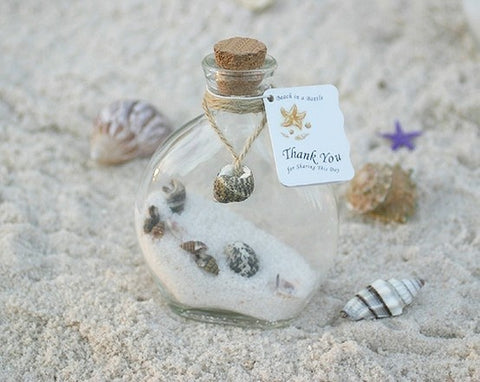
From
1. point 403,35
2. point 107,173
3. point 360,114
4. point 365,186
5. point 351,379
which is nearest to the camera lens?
point 351,379

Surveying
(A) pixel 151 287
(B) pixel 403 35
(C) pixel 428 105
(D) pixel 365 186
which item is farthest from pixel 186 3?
(A) pixel 151 287

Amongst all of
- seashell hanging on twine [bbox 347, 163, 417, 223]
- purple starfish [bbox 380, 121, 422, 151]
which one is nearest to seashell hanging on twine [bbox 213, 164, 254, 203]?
seashell hanging on twine [bbox 347, 163, 417, 223]

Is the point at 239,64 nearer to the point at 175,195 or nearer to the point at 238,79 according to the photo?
the point at 238,79

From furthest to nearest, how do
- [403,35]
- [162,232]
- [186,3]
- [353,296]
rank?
[186,3]
[403,35]
[353,296]
[162,232]

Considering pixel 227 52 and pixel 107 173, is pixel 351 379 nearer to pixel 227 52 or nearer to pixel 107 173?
pixel 227 52

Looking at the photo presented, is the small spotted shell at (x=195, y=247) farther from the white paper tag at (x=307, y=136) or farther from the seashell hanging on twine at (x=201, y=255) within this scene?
the white paper tag at (x=307, y=136)

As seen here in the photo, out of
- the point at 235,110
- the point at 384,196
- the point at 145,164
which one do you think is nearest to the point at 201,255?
the point at 235,110
